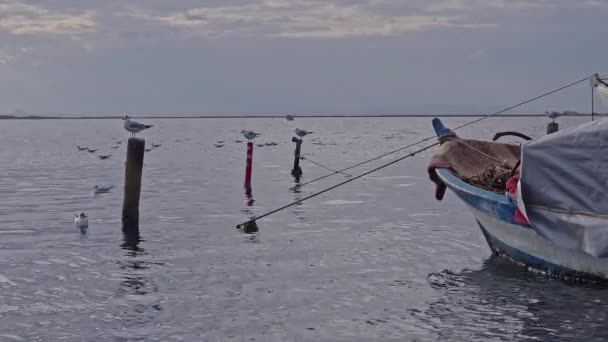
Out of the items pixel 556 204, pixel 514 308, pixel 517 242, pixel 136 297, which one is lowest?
pixel 136 297

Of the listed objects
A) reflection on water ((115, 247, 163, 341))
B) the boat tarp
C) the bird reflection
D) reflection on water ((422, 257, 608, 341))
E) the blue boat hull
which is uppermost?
the boat tarp

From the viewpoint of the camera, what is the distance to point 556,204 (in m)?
12.6

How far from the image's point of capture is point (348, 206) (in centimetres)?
2547

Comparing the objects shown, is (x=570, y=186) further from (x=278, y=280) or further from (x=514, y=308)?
(x=278, y=280)

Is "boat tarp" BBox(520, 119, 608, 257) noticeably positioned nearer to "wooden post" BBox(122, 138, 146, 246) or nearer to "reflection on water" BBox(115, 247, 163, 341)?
"reflection on water" BBox(115, 247, 163, 341)

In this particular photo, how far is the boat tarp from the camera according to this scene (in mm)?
12059

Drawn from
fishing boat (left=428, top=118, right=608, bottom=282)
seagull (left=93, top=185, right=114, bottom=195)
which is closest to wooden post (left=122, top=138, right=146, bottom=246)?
fishing boat (left=428, top=118, right=608, bottom=282)

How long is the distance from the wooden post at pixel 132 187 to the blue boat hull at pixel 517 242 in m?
7.12

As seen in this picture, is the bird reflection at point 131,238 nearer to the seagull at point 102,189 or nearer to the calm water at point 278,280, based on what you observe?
the calm water at point 278,280

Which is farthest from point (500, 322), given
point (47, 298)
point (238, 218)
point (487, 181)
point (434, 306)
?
point (238, 218)

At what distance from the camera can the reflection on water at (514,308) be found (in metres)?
11.1

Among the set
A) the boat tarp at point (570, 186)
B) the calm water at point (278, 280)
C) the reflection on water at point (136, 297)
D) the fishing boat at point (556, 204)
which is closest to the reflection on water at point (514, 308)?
the calm water at point (278, 280)

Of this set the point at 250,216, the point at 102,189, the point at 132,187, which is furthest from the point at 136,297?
the point at 102,189

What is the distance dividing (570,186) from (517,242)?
239cm
